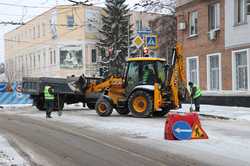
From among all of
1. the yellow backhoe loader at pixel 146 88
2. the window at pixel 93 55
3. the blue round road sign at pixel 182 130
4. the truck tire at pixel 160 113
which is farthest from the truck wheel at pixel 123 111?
the window at pixel 93 55

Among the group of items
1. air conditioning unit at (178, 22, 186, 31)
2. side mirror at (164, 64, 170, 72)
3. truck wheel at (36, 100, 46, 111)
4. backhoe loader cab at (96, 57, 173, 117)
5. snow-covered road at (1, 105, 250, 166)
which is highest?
air conditioning unit at (178, 22, 186, 31)

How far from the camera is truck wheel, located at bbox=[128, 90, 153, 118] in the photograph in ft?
68.1

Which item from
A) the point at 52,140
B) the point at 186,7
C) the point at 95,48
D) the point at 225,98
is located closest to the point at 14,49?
the point at 95,48

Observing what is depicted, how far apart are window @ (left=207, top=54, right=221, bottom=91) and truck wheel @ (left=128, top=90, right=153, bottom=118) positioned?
8.17 metres

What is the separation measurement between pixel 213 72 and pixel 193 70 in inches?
99.8

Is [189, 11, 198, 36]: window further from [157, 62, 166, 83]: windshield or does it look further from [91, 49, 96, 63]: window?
[91, 49, 96, 63]: window

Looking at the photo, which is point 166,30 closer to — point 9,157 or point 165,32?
point 165,32

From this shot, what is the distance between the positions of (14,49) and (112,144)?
235 feet

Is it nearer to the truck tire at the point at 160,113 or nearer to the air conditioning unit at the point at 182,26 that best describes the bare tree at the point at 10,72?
the air conditioning unit at the point at 182,26

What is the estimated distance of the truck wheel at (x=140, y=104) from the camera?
20750 millimetres

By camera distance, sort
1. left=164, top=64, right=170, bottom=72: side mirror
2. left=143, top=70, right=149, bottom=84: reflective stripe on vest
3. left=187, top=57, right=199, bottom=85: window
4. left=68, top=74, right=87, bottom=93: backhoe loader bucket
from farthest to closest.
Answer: left=187, top=57, right=199, bottom=85: window
left=68, top=74, right=87, bottom=93: backhoe loader bucket
left=143, top=70, right=149, bottom=84: reflective stripe on vest
left=164, top=64, right=170, bottom=72: side mirror

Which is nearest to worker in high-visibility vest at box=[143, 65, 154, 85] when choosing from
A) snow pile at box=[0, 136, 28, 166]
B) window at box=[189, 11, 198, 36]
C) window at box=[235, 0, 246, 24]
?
window at box=[235, 0, 246, 24]

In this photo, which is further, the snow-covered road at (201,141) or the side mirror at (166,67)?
the side mirror at (166,67)

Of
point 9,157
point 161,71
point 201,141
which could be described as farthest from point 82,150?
point 161,71
